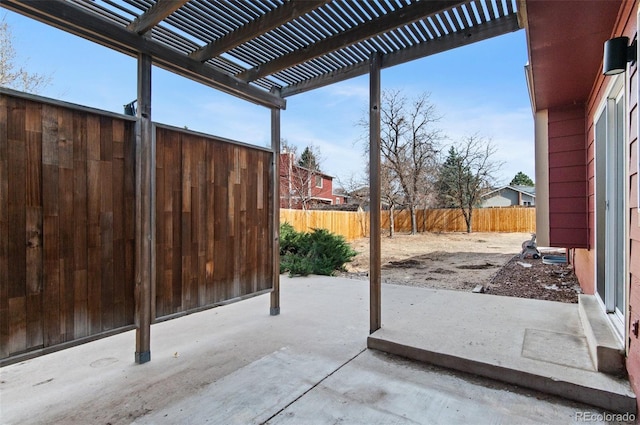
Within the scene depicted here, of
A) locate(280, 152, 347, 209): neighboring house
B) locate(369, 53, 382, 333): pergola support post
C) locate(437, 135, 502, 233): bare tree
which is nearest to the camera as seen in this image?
locate(369, 53, 382, 333): pergola support post

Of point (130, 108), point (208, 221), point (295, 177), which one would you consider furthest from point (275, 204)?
point (295, 177)

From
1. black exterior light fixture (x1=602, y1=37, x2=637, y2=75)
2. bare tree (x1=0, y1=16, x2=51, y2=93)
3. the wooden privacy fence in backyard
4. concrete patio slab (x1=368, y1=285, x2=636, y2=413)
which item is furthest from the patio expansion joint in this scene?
the wooden privacy fence in backyard

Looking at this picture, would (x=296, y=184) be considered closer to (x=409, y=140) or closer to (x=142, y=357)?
(x=409, y=140)

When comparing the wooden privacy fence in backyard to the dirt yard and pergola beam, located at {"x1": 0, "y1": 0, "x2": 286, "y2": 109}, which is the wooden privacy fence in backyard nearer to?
the dirt yard

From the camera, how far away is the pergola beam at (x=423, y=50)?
232 cm

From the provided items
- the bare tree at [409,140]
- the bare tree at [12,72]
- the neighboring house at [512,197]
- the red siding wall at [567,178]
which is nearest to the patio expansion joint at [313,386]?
the red siding wall at [567,178]

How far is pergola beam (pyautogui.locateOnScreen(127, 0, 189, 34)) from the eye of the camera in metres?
2.03

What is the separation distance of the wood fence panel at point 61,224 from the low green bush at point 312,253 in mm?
4086

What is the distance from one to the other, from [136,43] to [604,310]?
14.2ft

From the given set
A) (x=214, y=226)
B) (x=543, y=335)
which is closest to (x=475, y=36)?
(x=543, y=335)

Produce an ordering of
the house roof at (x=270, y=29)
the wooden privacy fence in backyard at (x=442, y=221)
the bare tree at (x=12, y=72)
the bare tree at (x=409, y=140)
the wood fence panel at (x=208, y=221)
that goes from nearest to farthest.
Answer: the house roof at (x=270, y=29), the wood fence panel at (x=208, y=221), the bare tree at (x=12, y=72), the wooden privacy fence in backyard at (x=442, y=221), the bare tree at (x=409, y=140)

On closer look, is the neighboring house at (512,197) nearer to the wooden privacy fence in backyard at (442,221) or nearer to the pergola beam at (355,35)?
the wooden privacy fence in backyard at (442,221)

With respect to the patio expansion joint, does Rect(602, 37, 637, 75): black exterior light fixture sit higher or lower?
higher

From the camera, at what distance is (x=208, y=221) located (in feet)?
9.75
